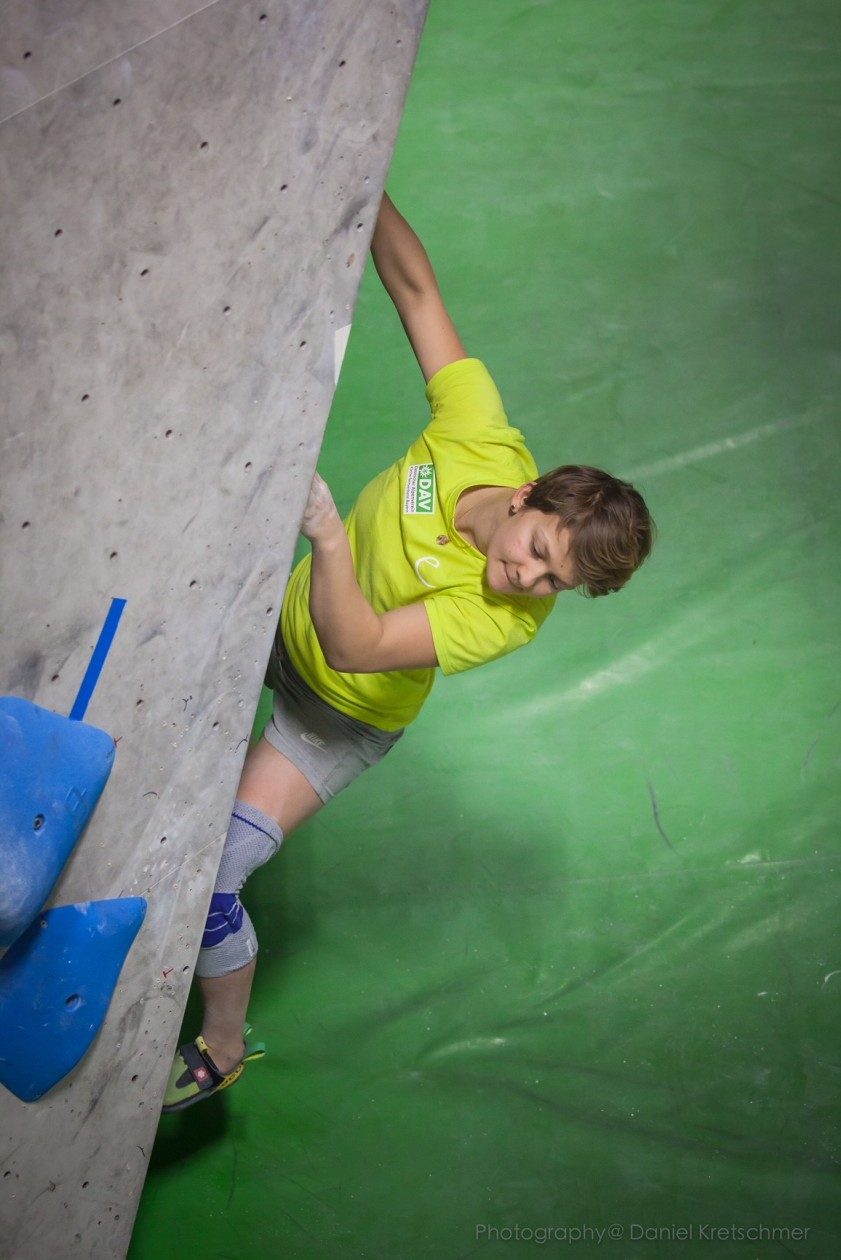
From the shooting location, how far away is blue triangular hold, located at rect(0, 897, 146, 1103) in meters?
1.27

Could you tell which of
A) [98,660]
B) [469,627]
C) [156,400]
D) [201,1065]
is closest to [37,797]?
[98,660]

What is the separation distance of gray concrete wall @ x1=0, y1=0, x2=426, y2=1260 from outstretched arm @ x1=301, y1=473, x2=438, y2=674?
0.08m

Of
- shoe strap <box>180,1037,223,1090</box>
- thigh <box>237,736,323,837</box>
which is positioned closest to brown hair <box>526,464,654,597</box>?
thigh <box>237,736,323,837</box>

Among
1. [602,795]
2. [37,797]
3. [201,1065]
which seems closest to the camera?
[37,797]

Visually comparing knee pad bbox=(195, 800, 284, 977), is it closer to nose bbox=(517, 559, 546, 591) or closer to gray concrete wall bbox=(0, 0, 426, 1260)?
gray concrete wall bbox=(0, 0, 426, 1260)

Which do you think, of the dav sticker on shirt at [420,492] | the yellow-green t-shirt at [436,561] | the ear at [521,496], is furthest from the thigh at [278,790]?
the ear at [521,496]

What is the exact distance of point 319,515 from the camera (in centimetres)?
149

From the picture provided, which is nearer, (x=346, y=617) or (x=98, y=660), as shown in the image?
(x=98, y=660)

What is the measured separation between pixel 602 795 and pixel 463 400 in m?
1.19

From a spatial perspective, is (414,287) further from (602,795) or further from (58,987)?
(602,795)

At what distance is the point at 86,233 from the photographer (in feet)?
3.88

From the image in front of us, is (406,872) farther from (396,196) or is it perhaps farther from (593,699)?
(396,196)

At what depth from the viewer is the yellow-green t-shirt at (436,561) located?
1.81 meters

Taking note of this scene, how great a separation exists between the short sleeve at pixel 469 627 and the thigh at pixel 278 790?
16.3 inches
